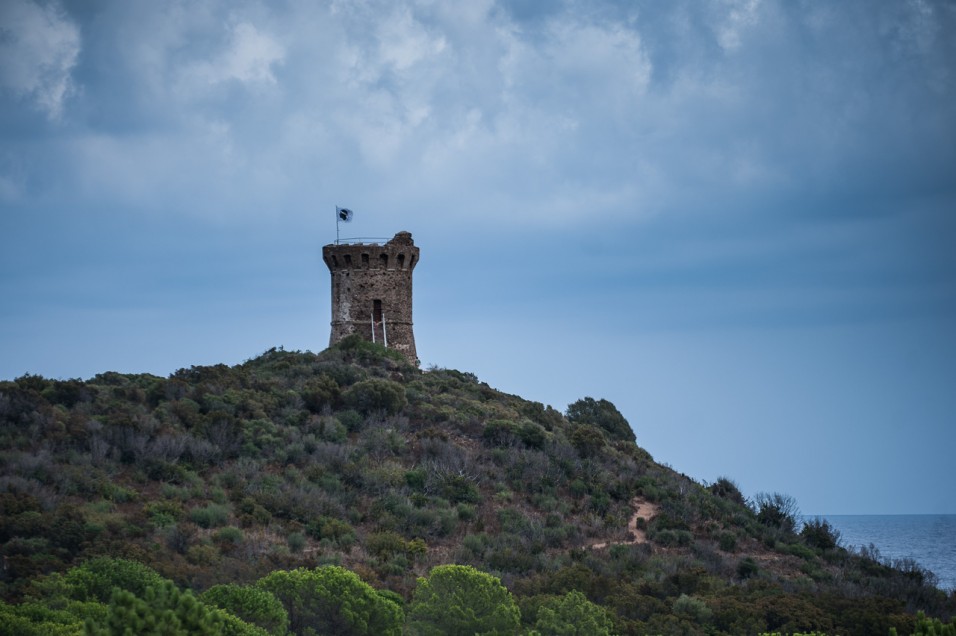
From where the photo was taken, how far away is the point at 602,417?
4481 cm

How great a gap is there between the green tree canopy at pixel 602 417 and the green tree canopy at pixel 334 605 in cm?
2781

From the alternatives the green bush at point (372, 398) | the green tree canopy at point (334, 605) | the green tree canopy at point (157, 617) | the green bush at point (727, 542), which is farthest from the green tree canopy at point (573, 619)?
the green bush at point (372, 398)

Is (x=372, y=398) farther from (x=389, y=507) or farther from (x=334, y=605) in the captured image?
(x=334, y=605)

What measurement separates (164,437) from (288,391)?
22.5 feet

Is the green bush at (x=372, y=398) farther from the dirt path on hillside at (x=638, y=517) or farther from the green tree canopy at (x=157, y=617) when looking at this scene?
the green tree canopy at (x=157, y=617)

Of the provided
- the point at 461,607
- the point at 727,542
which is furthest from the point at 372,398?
the point at 461,607

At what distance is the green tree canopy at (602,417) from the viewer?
44281 mm

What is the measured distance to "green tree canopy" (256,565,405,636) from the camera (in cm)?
1563

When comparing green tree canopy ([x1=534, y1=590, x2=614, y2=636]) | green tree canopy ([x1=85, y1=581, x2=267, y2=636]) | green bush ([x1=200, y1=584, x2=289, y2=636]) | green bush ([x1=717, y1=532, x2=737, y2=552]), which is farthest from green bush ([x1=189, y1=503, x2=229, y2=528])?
green bush ([x1=717, y1=532, x2=737, y2=552])

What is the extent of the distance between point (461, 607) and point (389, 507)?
1032 cm

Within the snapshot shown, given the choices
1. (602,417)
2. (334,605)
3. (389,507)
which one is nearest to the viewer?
(334,605)

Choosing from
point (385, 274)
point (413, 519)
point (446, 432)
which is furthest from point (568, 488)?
point (385, 274)

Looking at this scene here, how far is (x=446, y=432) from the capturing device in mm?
32281

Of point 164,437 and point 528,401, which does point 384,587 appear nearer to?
point 164,437
